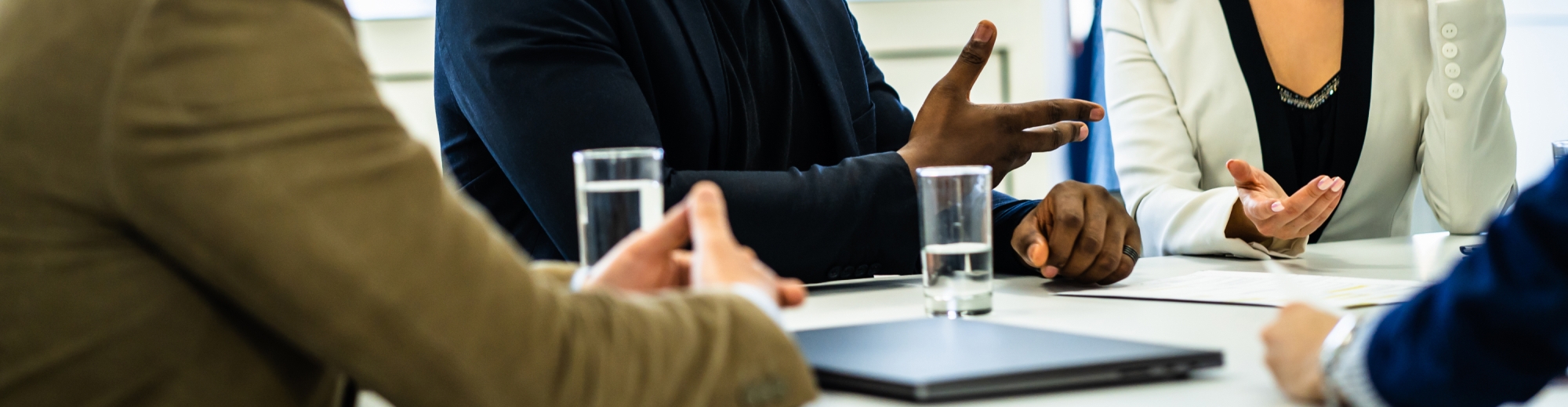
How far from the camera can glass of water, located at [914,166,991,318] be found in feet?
3.40

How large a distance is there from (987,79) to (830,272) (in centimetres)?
185

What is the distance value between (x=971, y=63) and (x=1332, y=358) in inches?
32.7

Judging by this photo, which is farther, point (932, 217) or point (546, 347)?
point (932, 217)

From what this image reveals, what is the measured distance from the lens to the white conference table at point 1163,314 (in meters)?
0.70

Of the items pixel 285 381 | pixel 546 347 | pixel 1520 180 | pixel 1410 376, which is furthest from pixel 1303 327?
pixel 1520 180

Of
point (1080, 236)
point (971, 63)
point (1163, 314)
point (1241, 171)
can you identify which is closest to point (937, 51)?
point (1241, 171)

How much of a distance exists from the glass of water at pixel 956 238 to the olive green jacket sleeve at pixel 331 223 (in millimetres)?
477

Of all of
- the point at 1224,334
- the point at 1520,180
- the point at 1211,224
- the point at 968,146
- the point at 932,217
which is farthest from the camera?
the point at 1520,180

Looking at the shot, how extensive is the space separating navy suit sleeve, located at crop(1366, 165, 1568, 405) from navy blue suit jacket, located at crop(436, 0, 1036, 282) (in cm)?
80

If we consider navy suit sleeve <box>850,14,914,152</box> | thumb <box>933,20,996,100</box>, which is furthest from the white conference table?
navy suit sleeve <box>850,14,914,152</box>

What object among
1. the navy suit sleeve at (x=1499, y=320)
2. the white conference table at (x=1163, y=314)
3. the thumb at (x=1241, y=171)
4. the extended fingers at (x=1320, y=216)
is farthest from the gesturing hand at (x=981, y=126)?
the navy suit sleeve at (x=1499, y=320)

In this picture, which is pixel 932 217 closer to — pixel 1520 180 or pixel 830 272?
pixel 830 272

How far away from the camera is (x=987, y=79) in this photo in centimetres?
313

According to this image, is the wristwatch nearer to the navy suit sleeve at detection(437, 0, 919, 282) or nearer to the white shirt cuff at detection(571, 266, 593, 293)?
the white shirt cuff at detection(571, 266, 593, 293)
